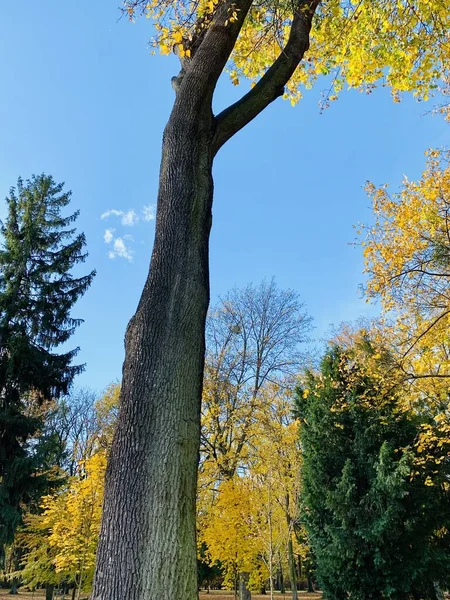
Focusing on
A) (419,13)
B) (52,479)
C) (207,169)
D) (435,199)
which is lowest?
(52,479)

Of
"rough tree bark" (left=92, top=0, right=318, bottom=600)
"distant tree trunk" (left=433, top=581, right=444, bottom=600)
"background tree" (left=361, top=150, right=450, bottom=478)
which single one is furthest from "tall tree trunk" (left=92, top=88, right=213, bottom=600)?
"distant tree trunk" (left=433, top=581, right=444, bottom=600)

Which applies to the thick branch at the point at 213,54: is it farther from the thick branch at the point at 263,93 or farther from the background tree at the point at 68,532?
the background tree at the point at 68,532

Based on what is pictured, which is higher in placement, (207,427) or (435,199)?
(435,199)

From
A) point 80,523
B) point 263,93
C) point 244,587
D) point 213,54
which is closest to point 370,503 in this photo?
point 244,587

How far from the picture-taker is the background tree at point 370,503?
372 inches

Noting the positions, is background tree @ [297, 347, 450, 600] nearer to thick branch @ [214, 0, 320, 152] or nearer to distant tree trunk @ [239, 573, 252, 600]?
distant tree trunk @ [239, 573, 252, 600]

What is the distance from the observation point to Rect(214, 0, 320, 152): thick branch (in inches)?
138

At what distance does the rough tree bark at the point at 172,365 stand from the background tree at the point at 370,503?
6771mm

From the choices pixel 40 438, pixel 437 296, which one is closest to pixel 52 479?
pixel 40 438

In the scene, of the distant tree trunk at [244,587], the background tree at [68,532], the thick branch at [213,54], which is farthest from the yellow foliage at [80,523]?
the thick branch at [213,54]

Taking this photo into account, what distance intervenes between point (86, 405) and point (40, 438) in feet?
54.6

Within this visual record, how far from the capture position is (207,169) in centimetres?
332

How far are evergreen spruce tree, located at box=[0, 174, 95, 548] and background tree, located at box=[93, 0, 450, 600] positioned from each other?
440 inches

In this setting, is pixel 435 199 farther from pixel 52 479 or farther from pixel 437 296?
pixel 52 479
